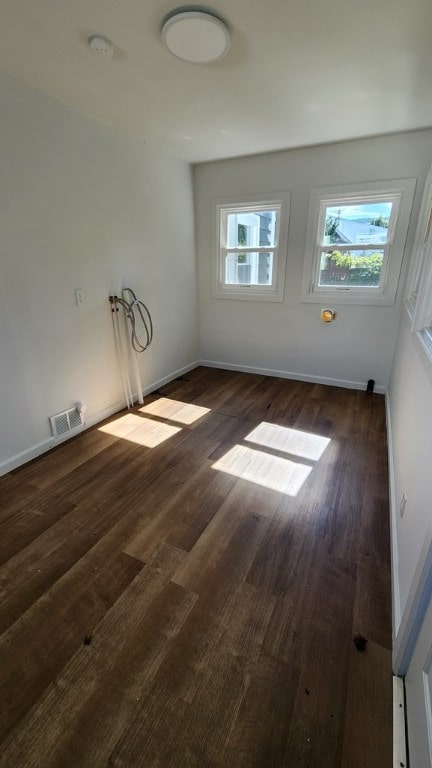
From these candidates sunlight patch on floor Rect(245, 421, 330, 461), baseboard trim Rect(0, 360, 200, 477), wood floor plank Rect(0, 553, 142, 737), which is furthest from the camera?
sunlight patch on floor Rect(245, 421, 330, 461)

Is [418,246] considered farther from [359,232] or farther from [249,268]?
[249,268]

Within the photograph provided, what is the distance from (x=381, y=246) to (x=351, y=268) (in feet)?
1.10

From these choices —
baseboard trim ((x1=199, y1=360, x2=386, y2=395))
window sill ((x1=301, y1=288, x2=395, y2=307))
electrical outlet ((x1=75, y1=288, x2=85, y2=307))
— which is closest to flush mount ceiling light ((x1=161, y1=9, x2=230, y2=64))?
electrical outlet ((x1=75, y1=288, x2=85, y2=307))

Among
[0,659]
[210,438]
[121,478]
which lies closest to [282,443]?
[210,438]

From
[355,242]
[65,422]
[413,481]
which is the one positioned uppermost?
[355,242]

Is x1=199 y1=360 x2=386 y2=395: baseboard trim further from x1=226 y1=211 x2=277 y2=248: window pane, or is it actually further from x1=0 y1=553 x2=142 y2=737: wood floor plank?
x1=0 y1=553 x2=142 y2=737: wood floor plank

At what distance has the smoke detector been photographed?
1.62m

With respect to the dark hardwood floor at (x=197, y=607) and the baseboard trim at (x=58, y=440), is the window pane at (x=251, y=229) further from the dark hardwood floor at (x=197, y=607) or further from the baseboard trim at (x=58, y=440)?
the dark hardwood floor at (x=197, y=607)

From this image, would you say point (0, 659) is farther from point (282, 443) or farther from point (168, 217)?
point (168, 217)

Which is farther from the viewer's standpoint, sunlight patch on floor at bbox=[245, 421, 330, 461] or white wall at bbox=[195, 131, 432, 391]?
white wall at bbox=[195, 131, 432, 391]

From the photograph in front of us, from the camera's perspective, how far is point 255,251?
3854 mm

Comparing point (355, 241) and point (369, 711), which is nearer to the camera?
point (369, 711)

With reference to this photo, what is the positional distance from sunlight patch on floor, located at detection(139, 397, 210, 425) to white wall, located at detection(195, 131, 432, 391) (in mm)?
1309

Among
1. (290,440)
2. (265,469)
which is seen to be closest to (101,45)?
(265,469)
